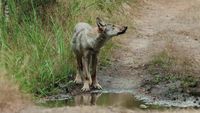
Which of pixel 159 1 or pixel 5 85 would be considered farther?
pixel 159 1

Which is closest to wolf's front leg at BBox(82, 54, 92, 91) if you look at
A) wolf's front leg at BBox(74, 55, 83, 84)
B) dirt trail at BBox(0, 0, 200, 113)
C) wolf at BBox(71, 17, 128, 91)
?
wolf at BBox(71, 17, 128, 91)

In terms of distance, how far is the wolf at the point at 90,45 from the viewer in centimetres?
1187

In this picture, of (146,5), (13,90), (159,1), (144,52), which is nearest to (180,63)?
(144,52)

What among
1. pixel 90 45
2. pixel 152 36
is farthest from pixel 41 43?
pixel 152 36

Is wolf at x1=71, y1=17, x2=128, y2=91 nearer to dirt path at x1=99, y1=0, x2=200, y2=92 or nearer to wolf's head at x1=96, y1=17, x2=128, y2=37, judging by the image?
wolf's head at x1=96, y1=17, x2=128, y2=37

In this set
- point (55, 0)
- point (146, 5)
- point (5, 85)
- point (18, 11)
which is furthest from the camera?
point (146, 5)

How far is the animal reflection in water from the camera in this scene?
10977mm

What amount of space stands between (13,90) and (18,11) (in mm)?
4153

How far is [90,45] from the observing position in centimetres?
1188

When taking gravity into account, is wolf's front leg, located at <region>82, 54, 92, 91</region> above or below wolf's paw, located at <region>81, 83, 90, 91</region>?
above

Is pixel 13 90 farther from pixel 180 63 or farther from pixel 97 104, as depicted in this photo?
pixel 180 63

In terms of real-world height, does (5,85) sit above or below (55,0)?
below

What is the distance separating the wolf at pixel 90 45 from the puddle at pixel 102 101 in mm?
391

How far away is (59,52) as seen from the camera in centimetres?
1254
